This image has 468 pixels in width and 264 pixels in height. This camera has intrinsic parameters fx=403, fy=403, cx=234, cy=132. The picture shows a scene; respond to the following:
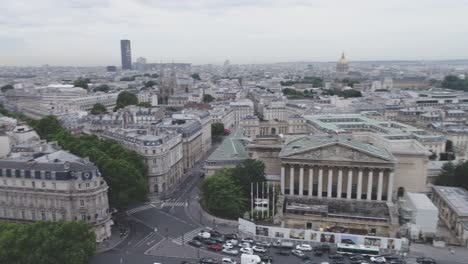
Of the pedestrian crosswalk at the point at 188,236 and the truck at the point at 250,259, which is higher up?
the truck at the point at 250,259

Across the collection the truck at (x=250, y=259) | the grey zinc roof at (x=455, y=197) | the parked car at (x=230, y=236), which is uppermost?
the grey zinc roof at (x=455, y=197)

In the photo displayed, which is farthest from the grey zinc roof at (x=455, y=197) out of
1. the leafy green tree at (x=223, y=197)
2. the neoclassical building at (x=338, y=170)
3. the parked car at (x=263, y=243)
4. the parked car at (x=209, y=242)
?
the parked car at (x=209, y=242)

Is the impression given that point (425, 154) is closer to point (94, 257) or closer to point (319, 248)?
point (319, 248)

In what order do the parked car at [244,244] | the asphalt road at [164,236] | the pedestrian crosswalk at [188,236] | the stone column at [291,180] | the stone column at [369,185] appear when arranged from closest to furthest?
the asphalt road at [164,236]
the parked car at [244,244]
the pedestrian crosswalk at [188,236]
the stone column at [369,185]
the stone column at [291,180]

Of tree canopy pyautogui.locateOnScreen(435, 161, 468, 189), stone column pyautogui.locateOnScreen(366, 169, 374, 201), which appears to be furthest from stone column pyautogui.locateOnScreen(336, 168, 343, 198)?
tree canopy pyautogui.locateOnScreen(435, 161, 468, 189)

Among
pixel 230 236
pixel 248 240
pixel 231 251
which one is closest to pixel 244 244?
pixel 248 240

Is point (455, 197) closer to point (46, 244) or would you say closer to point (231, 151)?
point (231, 151)

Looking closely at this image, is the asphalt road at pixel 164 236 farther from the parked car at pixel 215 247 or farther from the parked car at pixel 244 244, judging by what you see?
the parked car at pixel 244 244
